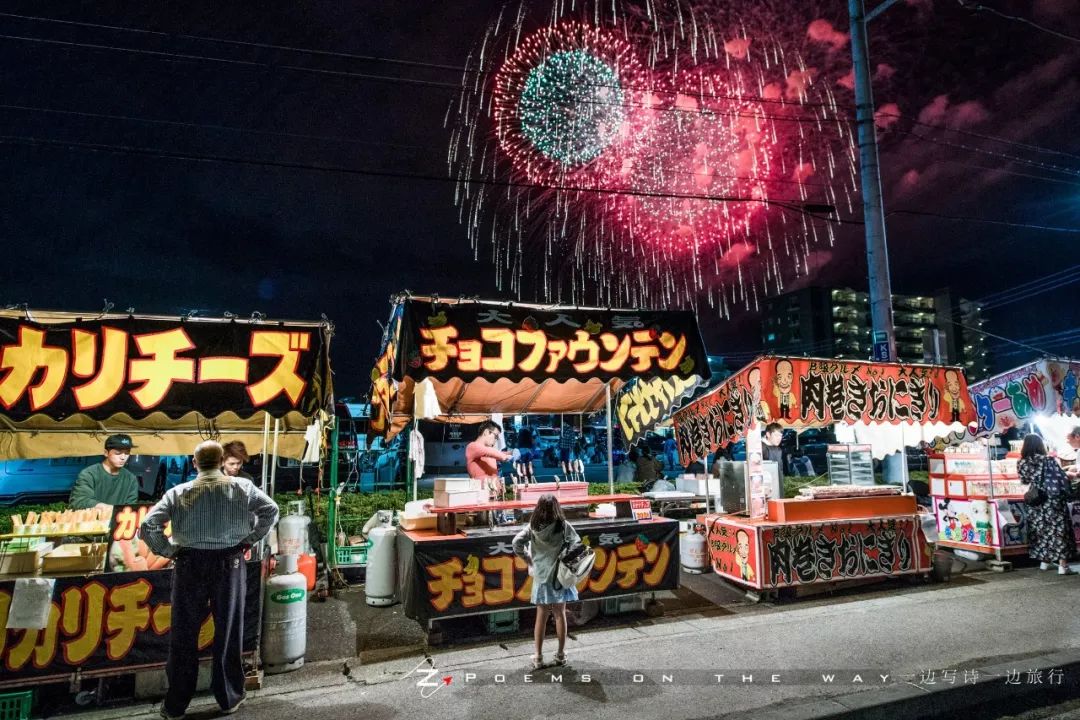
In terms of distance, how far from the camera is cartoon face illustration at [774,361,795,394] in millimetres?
7727

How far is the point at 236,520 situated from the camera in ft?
15.5

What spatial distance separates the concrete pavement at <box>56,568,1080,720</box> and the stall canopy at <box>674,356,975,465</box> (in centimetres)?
251

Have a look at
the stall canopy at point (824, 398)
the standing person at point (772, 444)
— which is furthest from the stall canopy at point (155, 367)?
the standing person at point (772, 444)

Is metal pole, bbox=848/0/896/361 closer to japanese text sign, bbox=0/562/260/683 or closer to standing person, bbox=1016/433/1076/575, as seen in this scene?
standing person, bbox=1016/433/1076/575

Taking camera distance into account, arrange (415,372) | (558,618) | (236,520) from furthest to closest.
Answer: (415,372) < (558,618) < (236,520)

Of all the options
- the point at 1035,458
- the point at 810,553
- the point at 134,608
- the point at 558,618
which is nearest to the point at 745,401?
the point at 810,553

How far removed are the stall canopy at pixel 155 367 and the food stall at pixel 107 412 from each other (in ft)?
0.04

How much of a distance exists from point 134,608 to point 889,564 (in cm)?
921

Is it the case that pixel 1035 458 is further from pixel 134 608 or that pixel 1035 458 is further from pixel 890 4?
pixel 134 608

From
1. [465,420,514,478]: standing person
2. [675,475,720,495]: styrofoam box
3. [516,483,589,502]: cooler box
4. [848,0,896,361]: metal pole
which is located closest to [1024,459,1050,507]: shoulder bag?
[848,0,896,361]: metal pole

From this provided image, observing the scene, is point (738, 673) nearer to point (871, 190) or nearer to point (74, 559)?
point (74, 559)

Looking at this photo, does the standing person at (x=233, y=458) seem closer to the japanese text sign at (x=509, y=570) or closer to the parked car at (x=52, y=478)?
the japanese text sign at (x=509, y=570)

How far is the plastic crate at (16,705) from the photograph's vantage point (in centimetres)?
457

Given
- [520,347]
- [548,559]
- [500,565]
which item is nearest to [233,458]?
[500,565]
